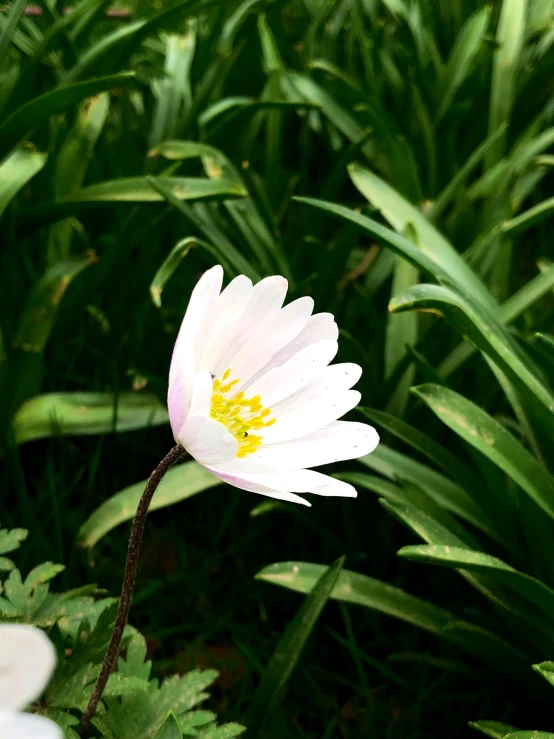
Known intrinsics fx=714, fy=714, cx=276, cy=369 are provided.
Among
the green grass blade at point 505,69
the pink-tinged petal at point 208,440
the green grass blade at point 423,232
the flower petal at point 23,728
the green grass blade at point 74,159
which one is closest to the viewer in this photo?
the flower petal at point 23,728

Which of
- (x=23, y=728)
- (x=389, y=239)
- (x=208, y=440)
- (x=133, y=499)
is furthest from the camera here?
(x=133, y=499)

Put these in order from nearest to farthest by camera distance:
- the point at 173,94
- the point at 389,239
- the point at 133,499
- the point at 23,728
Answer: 1. the point at 23,728
2. the point at 389,239
3. the point at 133,499
4. the point at 173,94

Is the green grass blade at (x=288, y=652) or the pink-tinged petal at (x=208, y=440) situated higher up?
the pink-tinged petal at (x=208, y=440)

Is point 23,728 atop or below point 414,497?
atop

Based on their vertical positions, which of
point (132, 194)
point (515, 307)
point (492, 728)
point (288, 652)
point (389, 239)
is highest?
point (132, 194)

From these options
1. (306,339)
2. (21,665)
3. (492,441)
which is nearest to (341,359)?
(492,441)

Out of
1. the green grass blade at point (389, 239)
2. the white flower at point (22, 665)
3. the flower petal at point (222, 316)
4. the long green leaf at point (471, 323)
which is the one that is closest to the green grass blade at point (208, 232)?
the green grass blade at point (389, 239)

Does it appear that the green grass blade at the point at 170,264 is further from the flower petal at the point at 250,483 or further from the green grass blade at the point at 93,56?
the flower petal at the point at 250,483

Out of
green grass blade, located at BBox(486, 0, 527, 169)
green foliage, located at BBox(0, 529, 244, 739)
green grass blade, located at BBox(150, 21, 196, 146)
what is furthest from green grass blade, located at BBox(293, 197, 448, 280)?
green grass blade, located at BBox(486, 0, 527, 169)

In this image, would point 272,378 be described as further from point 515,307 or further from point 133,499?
point 515,307

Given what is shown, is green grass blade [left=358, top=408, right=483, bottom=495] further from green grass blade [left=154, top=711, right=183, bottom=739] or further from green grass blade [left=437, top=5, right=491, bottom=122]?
green grass blade [left=437, top=5, right=491, bottom=122]
